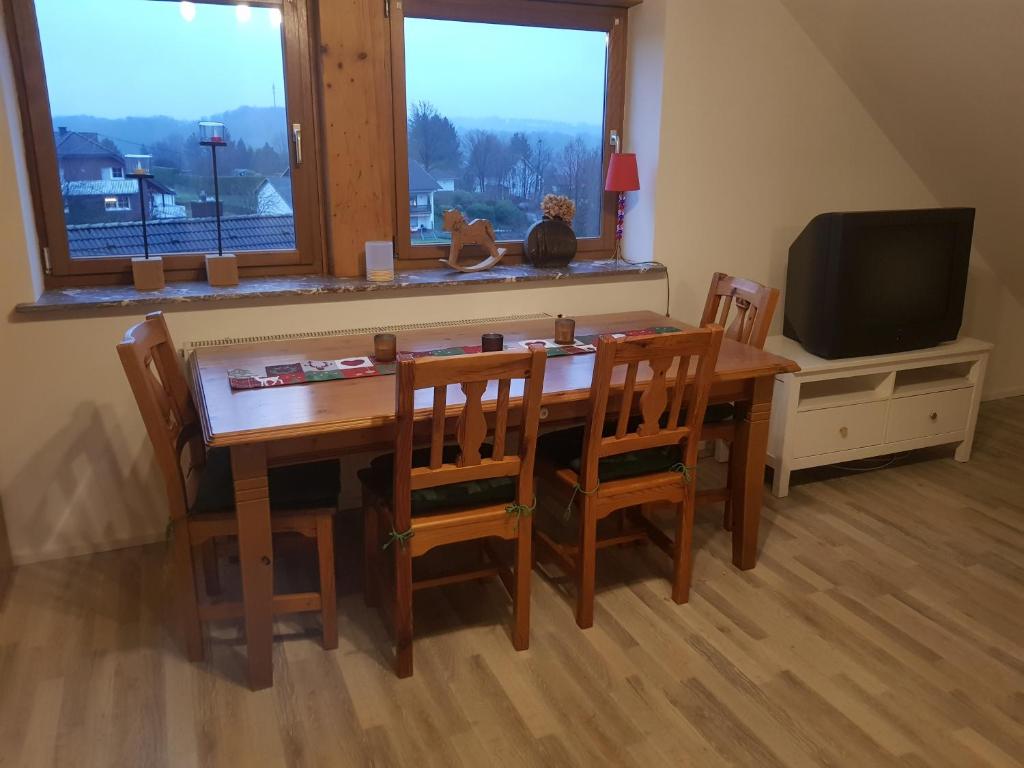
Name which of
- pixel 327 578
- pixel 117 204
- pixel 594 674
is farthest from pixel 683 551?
pixel 117 204

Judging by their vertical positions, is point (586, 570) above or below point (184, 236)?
below

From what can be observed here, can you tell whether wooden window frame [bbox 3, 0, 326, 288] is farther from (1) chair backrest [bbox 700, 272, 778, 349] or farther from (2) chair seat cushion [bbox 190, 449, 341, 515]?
(1) chair backrest [bbox 700, 272, 778, 349]

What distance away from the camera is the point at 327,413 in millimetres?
2025

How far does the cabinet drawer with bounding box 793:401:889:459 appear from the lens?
3.25 meters

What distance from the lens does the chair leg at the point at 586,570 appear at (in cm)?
236

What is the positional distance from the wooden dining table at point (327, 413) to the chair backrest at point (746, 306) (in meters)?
0.12

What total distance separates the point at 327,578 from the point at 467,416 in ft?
2.07

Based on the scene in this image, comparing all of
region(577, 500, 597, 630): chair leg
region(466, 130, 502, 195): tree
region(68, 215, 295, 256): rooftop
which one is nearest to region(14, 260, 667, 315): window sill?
region(68, 215, 295, 256): rooftop

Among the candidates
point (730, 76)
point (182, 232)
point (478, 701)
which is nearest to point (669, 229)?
point (730, 76)

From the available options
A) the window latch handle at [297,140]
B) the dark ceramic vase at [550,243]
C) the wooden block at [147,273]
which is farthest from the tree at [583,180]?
the wooden block at [147,273]

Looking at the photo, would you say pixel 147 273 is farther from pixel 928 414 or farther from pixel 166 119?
pixel 928 414

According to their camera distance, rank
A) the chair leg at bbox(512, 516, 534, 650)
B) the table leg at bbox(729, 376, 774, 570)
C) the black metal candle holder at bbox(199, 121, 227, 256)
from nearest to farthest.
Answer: the chair leg at bbox(512, 516, 534, 650), the table leg at bbox(729, 376, 774, 570), the black metal candle holder at bbox(199, 121, 227, 256)

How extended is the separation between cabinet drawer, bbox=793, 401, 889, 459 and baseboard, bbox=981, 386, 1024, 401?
5.10 feet

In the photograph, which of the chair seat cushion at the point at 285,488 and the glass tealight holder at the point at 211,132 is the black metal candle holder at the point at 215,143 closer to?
the glass tealight holder at the point at 211,132
